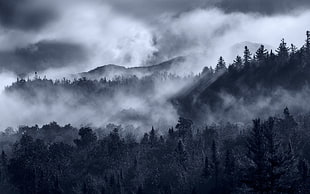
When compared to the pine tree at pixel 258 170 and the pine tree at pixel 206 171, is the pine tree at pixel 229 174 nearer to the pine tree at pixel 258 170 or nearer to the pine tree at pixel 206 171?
the pine tree at pixel 206 171


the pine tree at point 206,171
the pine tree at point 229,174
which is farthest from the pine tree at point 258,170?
the pine tree at point 206,171

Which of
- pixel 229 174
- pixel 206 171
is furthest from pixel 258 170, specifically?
pixel 206 171

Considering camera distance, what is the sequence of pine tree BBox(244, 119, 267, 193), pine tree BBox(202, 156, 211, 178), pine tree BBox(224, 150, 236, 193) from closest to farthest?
pine tree BBox(244, 119, 267, 193)
pine tree BBox(224, 150, 236, 193)
pine tree BBox(202, 156, 211, 178)

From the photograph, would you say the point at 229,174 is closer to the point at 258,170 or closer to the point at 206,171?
the point at 206,171

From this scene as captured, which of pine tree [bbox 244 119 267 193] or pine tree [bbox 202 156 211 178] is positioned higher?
pine tree [bbox 244 119 267 193]

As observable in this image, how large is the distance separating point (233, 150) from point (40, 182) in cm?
8510

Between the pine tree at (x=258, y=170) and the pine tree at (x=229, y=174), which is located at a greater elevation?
the pine tree at (x=258, y=170)

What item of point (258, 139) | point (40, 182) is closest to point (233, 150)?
point (40, 182)

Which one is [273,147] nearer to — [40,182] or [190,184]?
[190,184]

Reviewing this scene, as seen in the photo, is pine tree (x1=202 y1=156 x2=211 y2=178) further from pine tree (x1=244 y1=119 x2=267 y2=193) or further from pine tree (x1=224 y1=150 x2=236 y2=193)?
pine tree (x1=244 y1=119 x2=267 y2=193)

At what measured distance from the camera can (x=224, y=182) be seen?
169 m

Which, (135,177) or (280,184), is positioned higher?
(280,184)

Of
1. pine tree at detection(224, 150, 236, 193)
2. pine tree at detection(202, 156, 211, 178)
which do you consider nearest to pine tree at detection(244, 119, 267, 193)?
pine tree at detection(224, 150, 236, 193)

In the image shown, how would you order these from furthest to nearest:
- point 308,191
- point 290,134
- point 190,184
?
1. point 290,134
2. point 190,184
3. point 308,191
